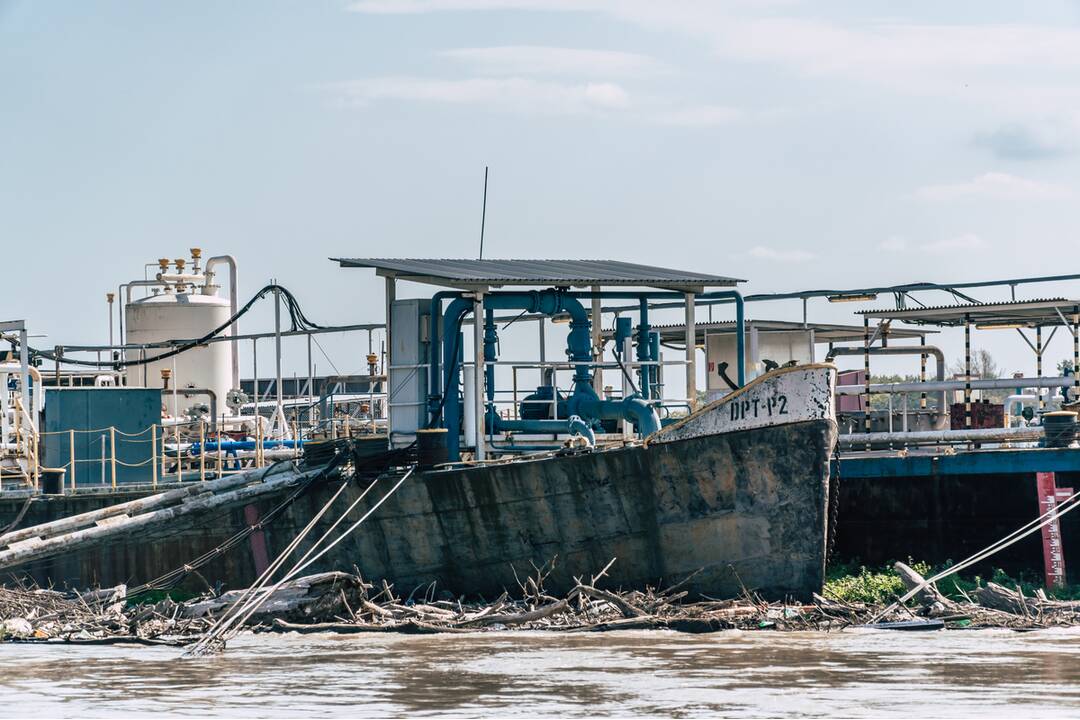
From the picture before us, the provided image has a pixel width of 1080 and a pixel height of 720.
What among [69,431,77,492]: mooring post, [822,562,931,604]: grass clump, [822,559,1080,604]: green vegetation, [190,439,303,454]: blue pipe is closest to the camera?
[822,559,1080,604]: green vegetation

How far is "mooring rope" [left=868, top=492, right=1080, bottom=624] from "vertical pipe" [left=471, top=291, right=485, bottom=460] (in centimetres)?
612

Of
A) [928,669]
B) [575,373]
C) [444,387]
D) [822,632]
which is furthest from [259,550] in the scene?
[928,669]

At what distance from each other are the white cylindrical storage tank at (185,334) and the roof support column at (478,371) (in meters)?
18.3

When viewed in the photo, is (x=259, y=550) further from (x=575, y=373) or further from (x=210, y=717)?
(x=210, y=717)

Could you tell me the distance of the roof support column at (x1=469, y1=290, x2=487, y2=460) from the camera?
22938mm

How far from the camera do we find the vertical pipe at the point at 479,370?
75.3ft

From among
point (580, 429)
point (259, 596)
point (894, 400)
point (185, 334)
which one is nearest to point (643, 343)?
point (580, 429)

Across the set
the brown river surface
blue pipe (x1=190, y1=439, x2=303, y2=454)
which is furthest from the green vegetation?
blue pipe (x1=190, y1=439, x2=303, y2=454)

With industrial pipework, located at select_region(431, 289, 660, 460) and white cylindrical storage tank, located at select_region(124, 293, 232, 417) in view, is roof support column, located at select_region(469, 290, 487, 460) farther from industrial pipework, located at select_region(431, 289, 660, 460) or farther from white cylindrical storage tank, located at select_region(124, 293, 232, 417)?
white cylindrical storage tank, located at select_region(124, 293, 232, 417)

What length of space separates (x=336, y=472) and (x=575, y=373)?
383 cm

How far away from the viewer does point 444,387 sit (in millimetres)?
24016

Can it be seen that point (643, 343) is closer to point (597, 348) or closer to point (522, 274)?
point (597, 348)

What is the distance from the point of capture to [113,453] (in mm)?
27484

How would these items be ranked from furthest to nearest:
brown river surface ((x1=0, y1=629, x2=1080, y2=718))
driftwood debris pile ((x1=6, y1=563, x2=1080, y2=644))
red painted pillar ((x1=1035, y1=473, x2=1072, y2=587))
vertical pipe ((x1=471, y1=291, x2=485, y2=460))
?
vertical pipe ((x1=471, y1=291, x2=485, y2=460))
red painted pillar ((x1=1035, y1=473, x2=1072, y2=587))
driftwood debris pile ((x1=6, y1=563, x2=1080, y2=644))
brown river surface ((x1=0, y1=629, x2=1080, y2=718))
